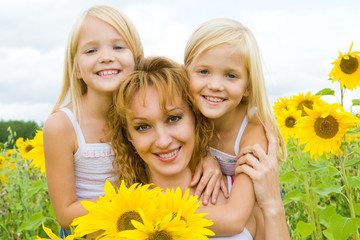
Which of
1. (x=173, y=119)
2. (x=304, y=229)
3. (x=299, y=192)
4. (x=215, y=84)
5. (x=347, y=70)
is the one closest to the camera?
(x=173, y=119)

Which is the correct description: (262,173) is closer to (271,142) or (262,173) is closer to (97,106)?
(271,142)

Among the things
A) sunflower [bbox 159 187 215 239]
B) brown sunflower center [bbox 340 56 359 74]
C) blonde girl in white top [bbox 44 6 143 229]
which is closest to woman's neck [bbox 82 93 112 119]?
blonde girl in white top [bbox 44 6 143 229]

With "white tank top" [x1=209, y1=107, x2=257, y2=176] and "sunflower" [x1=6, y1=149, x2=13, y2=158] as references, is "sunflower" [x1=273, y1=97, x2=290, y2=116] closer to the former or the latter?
"white tank top" [x1=209, y1=107, x2=257, y2=176]

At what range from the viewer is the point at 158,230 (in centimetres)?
104

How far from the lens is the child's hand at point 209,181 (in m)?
2.11

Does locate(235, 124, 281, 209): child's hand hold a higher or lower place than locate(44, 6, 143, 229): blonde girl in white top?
lower

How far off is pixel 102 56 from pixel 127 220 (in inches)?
60.2

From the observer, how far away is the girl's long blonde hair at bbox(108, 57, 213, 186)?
208cm

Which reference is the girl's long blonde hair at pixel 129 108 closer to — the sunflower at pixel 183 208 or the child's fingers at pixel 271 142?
the child's fingers at pixel 271 142

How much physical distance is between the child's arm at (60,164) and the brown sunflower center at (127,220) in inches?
56.5

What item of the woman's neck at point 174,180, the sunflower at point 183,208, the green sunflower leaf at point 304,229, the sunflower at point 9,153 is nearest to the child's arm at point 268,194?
the woman's neck at point 174,180

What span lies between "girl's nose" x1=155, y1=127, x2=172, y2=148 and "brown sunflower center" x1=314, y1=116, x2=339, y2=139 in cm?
100

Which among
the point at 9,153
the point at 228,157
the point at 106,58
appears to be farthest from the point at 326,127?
the point at 9,153

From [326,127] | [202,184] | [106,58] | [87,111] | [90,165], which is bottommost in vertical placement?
[202,184]
